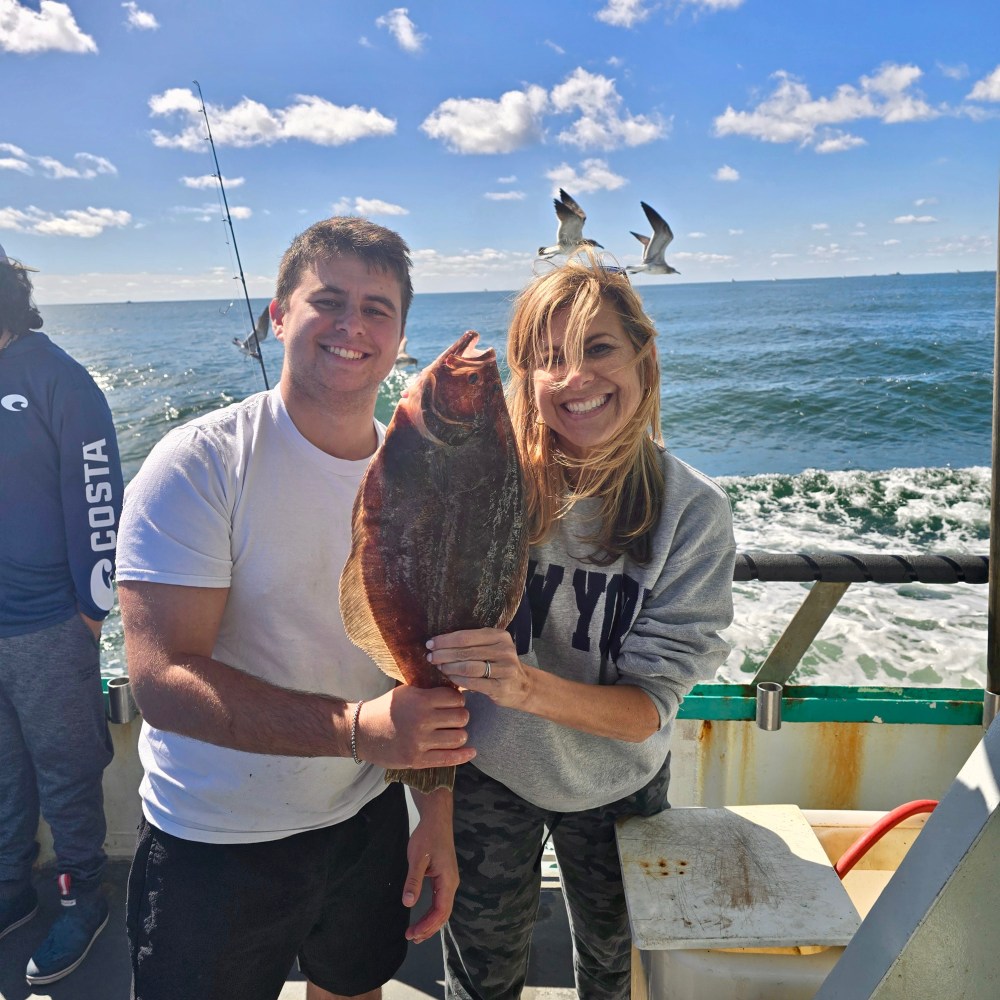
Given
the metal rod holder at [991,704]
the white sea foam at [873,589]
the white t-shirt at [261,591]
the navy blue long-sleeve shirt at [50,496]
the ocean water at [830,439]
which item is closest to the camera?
the white t-shirt at [261,591]

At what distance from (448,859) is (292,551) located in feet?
3.24

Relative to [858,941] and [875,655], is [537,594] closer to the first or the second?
[858,941]

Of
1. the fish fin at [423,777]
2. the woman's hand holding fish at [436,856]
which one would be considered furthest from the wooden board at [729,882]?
the fish fin at [423,777]

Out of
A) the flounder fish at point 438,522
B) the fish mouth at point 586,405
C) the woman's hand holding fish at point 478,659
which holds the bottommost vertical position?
the woman's hand holding fish at point 478,659

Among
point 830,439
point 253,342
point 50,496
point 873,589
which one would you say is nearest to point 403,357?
point 253,342

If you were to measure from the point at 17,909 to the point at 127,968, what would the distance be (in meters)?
0.59

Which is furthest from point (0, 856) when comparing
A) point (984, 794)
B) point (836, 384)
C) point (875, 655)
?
point (836, 384)

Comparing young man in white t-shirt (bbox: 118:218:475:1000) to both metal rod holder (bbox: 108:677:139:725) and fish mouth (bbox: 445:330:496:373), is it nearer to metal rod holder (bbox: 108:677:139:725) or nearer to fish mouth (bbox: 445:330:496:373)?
fish mouth (bbox: 445:330:496:373)

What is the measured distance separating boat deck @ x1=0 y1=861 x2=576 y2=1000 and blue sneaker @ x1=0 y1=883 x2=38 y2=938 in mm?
33

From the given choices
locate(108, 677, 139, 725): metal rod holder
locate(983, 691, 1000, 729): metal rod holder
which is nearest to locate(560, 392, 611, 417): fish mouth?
locate(983, 691, 1000, 729): metal rod holder

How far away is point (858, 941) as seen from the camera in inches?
55.3

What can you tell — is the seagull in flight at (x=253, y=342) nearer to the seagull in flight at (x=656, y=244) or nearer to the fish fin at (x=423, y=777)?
the fish fin at (x=423, y=777)

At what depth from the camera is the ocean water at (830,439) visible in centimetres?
765

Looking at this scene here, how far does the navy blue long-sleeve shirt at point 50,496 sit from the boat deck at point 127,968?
1.34 meters
